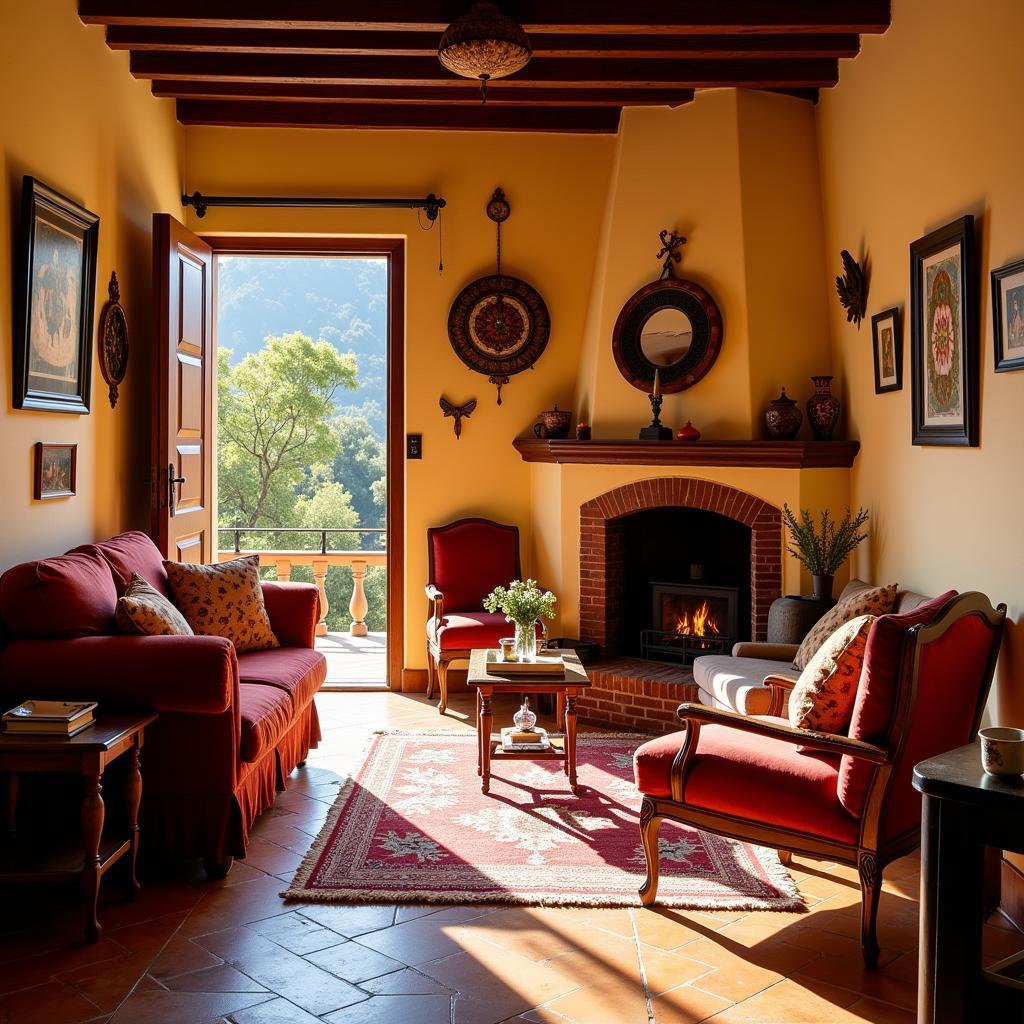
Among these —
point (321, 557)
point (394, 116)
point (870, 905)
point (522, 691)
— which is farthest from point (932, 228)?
point (321, 557)

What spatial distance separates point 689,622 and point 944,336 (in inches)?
87.7

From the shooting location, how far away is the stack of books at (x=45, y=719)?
2.90 metres

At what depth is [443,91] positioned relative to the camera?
5.30 meters

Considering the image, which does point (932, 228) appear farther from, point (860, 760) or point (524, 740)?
point (524, 740)

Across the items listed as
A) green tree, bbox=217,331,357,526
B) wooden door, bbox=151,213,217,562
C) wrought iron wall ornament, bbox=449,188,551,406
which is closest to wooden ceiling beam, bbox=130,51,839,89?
wooden door, bbox=151,213,217,562

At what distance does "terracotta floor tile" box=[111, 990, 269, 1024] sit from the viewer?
96.8 inches

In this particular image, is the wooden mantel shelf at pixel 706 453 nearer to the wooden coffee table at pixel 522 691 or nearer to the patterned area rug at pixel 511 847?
the wooden coffee table at pixel 522 691

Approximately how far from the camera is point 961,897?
2.12 metres

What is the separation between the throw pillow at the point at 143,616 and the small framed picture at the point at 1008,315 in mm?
2859

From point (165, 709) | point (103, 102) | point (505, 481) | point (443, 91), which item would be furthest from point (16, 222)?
point (505, 481)

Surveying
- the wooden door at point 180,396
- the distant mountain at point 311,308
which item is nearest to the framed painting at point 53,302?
the wooden door at point 180,396

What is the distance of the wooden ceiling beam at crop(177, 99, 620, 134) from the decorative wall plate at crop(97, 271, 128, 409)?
150 centimetres

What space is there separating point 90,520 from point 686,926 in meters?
3.00

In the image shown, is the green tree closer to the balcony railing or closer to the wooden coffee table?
the balcony railing
